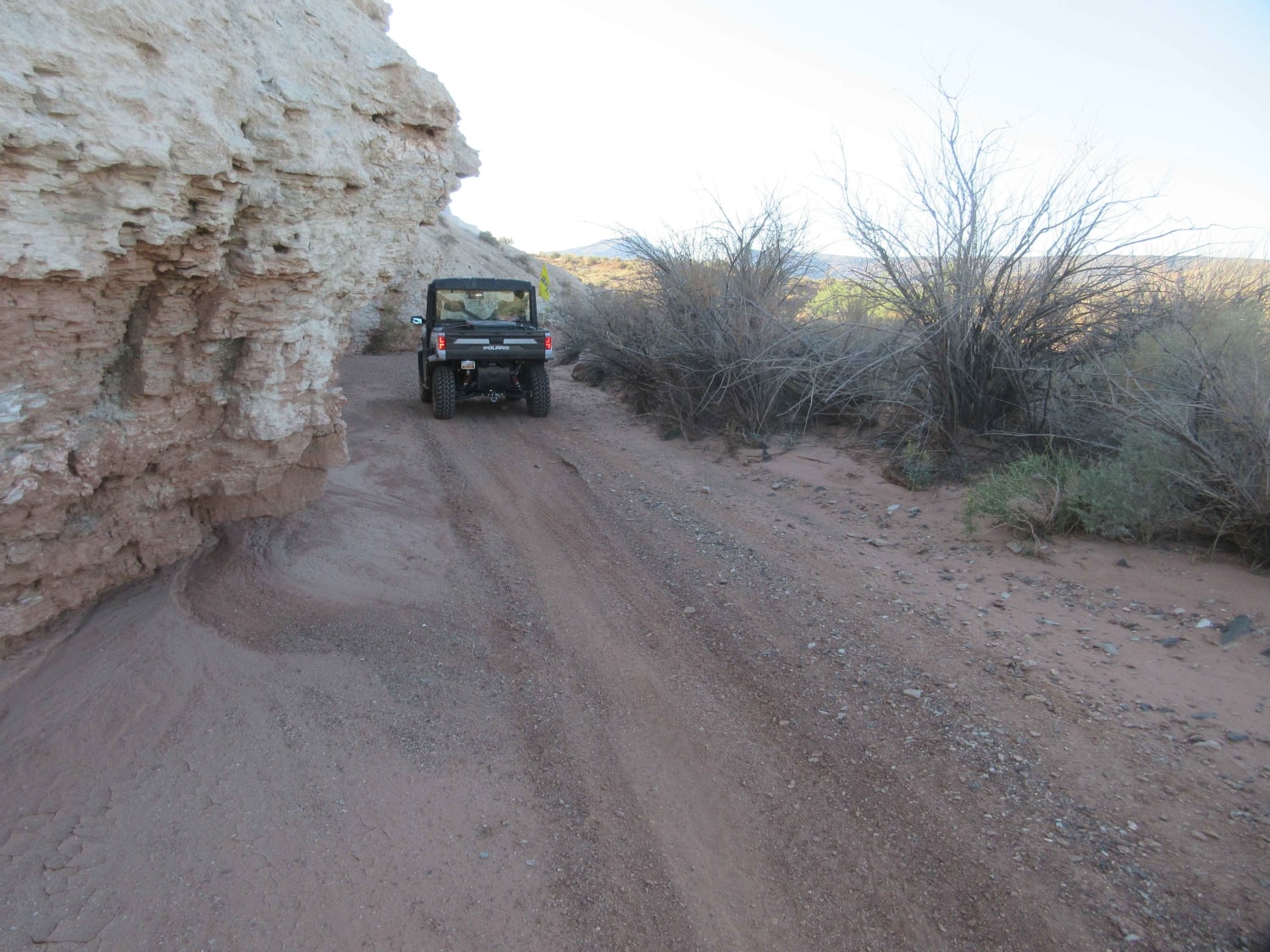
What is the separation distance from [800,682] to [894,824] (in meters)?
1.23

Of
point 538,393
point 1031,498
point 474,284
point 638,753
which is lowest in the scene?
point 638,753

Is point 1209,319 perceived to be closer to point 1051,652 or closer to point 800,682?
point 1051,652

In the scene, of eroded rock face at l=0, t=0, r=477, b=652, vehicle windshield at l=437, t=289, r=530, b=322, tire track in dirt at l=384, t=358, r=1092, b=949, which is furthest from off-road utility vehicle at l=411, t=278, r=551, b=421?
eroded rock face at l=0, t=0, r=477, b=652

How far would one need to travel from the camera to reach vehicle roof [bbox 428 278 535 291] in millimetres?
13070

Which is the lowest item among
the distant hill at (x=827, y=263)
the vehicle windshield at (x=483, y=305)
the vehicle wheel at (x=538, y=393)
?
the vehicle wheel at (x=538, y=393)

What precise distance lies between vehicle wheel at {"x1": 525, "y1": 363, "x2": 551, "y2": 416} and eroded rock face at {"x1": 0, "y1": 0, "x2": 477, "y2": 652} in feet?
21.6

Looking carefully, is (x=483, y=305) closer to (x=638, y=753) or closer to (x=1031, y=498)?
(x=1031, y=498)

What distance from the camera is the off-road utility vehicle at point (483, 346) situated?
39.6ft

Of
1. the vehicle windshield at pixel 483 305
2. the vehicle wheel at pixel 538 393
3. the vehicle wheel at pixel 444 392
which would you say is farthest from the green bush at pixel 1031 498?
the vehicle windshield at pixel 483 305

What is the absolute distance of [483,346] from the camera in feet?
39.8

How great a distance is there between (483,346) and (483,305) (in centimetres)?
146

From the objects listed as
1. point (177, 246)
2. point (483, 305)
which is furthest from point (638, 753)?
point (483, 305)

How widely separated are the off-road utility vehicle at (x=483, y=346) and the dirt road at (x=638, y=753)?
573cm

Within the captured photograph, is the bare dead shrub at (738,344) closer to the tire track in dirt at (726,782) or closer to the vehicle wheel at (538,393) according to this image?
the vehicle wheel at (538,393)
